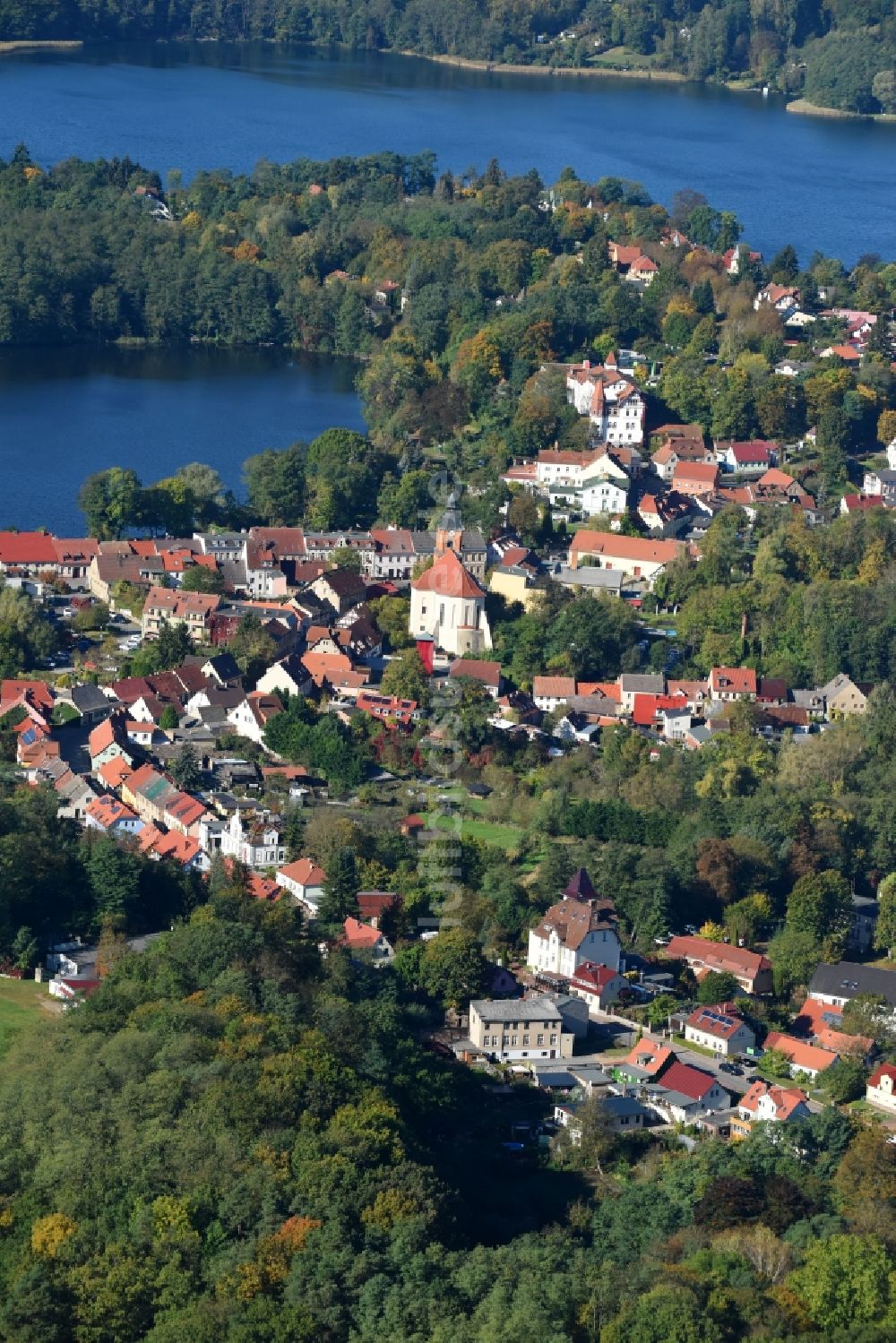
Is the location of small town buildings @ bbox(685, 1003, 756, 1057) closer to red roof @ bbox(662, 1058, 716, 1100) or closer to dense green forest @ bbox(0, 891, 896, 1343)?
red roof @ bbox(662, 1058, 716, 1100)

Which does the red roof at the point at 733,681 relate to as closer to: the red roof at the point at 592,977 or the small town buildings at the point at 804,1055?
the red roof at the point at 592,977

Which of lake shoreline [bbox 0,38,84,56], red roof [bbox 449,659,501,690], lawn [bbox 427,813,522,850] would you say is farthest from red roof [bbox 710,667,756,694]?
lake shoreline [bbox 0,38,84,56]

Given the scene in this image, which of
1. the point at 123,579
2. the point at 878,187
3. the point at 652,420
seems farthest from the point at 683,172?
Result: the point at 123,579

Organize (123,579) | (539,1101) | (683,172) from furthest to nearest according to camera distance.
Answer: (683,172) < (123,579) < (539,1101)

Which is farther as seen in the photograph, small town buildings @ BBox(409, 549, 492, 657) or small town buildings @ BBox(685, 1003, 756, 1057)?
small town buildings @ BBox(409, 549, 492, 657)

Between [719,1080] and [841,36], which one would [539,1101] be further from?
[841,36]

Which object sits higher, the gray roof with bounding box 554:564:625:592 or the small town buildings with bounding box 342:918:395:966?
the gray roof with bounding box 554:564:625:592
